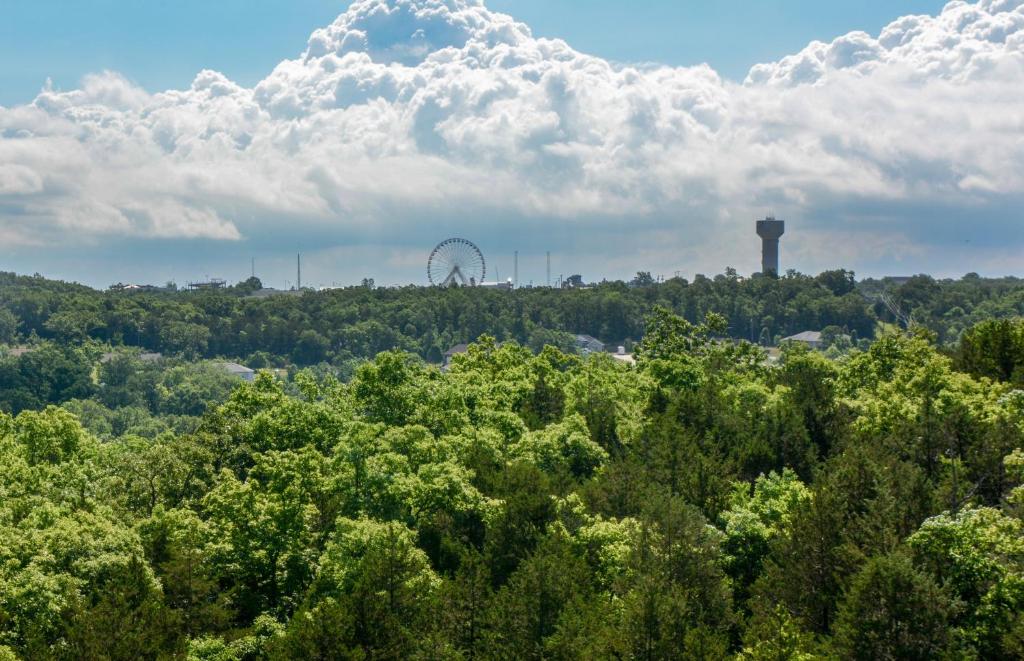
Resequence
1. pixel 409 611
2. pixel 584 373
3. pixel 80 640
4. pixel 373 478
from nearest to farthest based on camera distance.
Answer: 1. pixel 80 640
2. pixel 409 611
3. pixel 373 478
4. pixel 584 373

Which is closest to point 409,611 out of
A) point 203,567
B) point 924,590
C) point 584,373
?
point 203,567

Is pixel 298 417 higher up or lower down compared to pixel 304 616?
higher up

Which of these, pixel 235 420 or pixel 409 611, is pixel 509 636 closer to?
pixel 409 611

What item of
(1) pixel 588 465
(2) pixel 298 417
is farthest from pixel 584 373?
(2) pixel 298 417

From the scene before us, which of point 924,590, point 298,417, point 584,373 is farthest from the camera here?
point 584,373

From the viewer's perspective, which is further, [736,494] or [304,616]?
[736,494]

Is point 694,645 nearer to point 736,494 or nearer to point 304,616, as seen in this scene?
point 304,616
